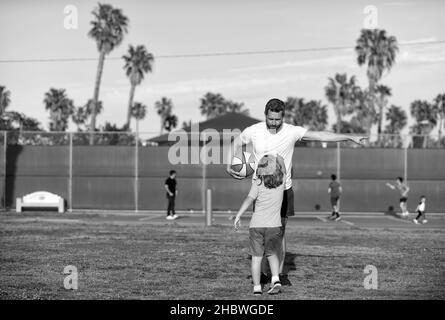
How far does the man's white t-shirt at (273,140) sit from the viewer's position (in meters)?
9.51

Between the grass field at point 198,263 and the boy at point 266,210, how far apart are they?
0.52 metres

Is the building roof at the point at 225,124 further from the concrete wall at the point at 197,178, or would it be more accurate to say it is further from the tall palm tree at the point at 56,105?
the tall palm tree at the point at 56,105

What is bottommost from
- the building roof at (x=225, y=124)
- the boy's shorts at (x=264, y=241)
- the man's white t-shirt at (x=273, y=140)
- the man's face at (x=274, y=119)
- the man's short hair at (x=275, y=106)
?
the boy's shorts at (x=264, y=241)

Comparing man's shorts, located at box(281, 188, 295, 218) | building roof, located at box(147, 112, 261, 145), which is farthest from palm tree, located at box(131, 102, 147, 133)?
man's shorts, located at box(281, 188, 295, 218)

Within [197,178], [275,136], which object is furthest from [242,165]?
[197,178]

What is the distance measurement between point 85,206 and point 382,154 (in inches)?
498

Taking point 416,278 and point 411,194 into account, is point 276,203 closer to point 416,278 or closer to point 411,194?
point 416,278

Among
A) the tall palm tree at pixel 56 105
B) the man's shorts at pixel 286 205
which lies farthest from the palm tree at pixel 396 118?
the man's shorts at pixel 286 205

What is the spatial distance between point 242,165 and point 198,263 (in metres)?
3.50

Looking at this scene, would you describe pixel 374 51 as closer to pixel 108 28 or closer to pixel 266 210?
pixel 108 28

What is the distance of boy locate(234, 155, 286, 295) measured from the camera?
940 centimetres

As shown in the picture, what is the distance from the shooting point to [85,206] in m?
32.3

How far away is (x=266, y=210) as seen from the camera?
31.0ft
